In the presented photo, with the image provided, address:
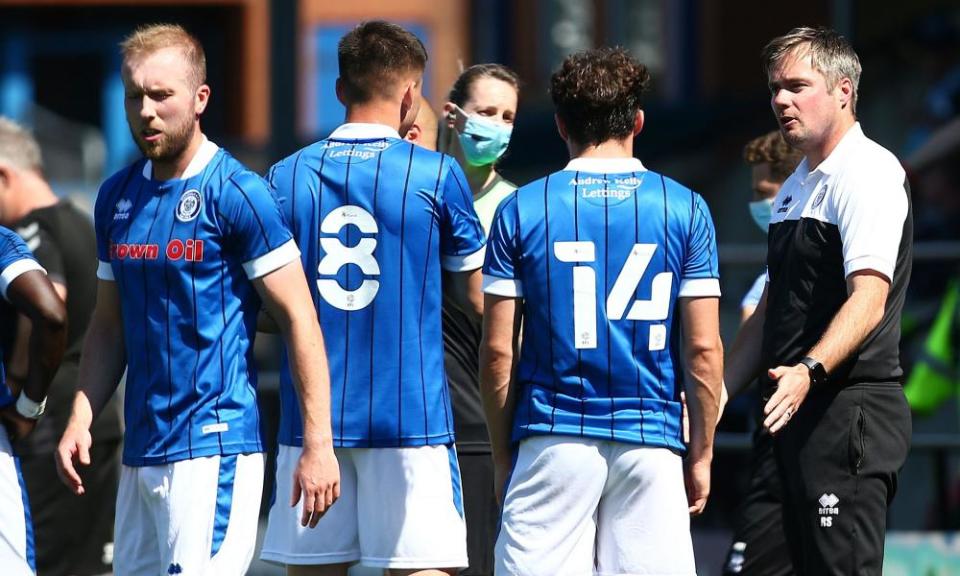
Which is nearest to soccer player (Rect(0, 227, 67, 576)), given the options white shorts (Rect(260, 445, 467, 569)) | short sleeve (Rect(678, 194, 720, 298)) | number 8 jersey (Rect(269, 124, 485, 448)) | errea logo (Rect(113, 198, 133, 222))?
errea logo (Rect(113, 198, 133, 222))

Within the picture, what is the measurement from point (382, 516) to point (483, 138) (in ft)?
4.99

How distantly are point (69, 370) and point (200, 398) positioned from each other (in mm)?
2218

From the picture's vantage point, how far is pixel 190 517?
15.3 ft

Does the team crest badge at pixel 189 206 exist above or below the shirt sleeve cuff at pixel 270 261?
above

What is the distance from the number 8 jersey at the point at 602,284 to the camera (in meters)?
4.84

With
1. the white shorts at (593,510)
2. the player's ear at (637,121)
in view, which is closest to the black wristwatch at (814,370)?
the white shorts at (593,510)

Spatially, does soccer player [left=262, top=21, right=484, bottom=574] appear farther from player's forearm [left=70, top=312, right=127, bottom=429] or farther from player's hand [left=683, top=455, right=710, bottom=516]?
player's hand [left=683, top=455, right=710, bottom=516]

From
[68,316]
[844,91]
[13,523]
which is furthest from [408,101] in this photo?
[68,316]

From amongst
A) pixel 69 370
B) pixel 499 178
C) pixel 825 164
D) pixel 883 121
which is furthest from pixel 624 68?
pixel 883 121

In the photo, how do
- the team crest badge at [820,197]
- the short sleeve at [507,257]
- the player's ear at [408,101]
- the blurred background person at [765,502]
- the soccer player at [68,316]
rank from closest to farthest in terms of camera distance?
the short sleeve at [507,257] < the team crest badge at [820,197] < the player's ear at [408,101] < the blurred background person at [765,502] < the soccer player at [68,316]

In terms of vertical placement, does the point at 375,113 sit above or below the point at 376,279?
above

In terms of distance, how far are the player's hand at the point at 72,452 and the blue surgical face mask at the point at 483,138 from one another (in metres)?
1.76

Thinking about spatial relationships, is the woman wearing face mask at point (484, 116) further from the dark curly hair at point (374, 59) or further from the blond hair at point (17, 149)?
the blond hair at point (17, 149)

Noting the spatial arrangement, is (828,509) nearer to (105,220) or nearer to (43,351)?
(105,220)
